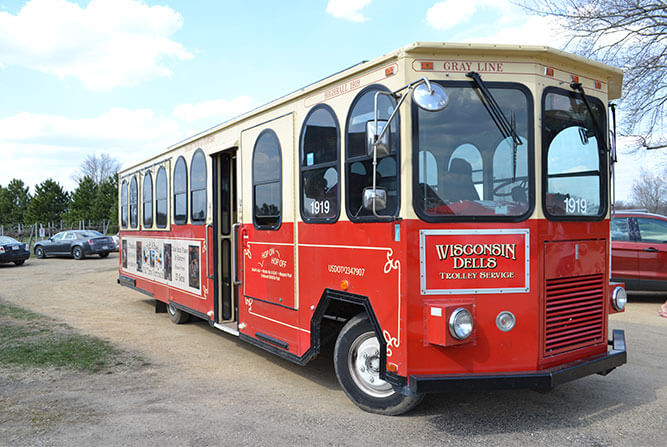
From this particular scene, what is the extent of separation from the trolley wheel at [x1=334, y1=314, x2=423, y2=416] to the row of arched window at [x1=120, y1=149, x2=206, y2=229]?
352cm

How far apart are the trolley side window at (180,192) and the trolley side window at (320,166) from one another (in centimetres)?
349

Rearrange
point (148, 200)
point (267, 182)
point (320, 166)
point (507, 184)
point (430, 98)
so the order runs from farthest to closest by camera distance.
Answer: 1. point (148, 200)
2. point (267, 182)
3. point (320, 166)
4. point (507, 184)
5. point (430, 98)

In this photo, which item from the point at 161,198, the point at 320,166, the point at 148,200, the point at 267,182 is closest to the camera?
the point at 320,166

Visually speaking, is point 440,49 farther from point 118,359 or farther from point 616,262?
point 616,262

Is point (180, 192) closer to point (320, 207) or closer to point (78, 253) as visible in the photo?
point (320, 207)

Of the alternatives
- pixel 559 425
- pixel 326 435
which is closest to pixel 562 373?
pixel 559 425

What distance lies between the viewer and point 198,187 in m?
7.60

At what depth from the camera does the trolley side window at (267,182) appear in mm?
5598

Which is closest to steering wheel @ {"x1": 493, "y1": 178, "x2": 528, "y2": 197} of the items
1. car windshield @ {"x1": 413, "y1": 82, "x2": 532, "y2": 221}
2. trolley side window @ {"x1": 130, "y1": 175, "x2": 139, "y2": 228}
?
car windshield @ {"x1": 413, "y1": 82, "x2": 532, "y2": 221}

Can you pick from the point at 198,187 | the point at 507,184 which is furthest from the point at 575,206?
the point at 198,187

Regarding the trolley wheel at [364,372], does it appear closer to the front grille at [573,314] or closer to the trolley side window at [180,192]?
the front grille at [573,314]

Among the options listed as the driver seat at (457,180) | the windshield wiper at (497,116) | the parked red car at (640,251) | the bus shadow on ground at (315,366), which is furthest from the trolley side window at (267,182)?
the parked red car at (640,251)

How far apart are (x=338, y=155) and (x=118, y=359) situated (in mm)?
3907

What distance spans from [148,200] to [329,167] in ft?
19.8
